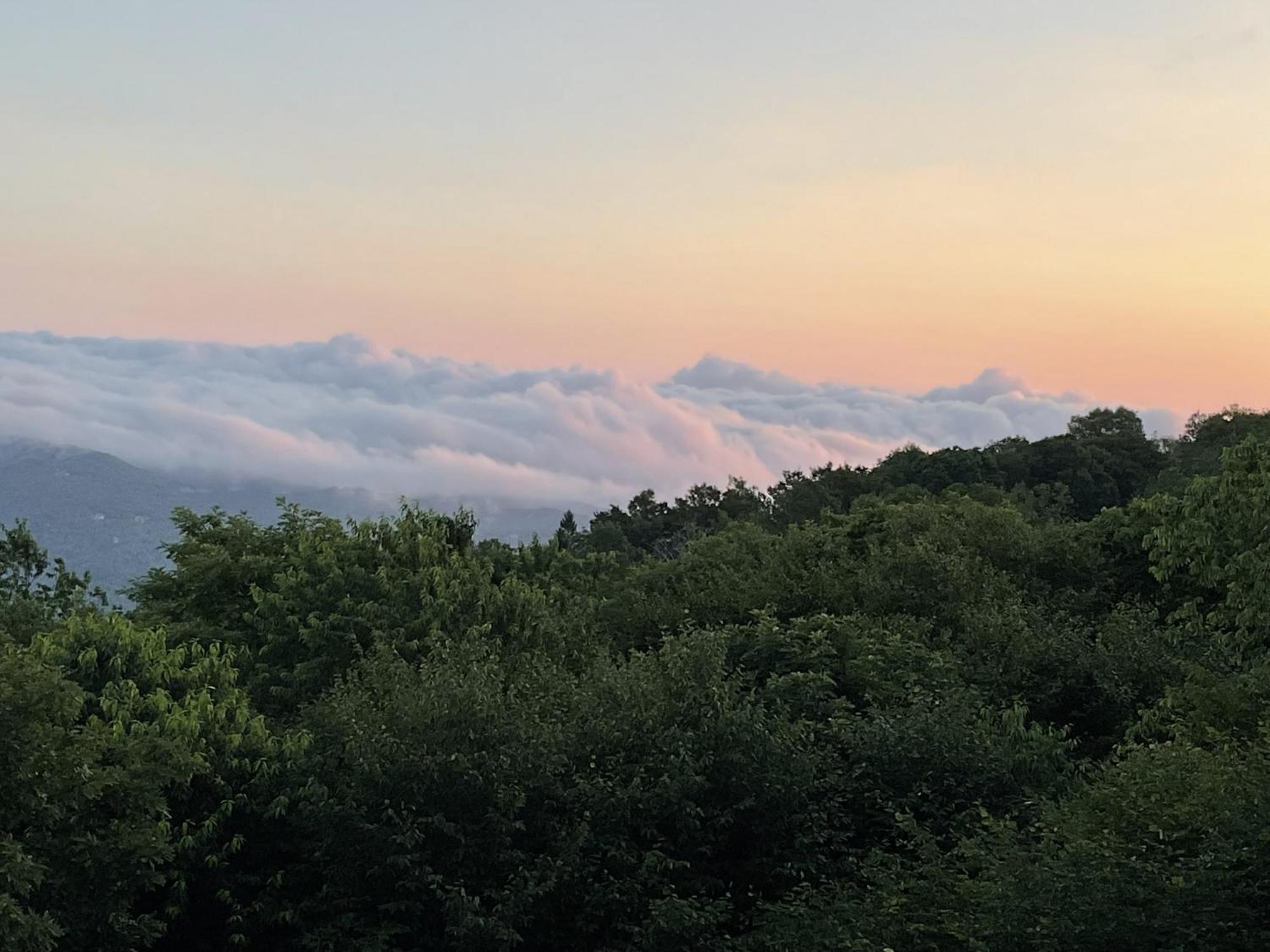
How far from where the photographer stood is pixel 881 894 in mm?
15562

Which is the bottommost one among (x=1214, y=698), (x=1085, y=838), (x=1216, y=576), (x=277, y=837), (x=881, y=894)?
(x=277, y=837)

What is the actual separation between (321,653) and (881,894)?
53.6ft

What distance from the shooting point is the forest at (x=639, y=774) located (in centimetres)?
1403

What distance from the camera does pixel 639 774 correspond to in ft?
61.0

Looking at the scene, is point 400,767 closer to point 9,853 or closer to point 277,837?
point 277,837

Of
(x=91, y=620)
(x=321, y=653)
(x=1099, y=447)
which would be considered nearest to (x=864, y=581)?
(x=321, y=653)

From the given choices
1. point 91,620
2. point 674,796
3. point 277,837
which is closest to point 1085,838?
point 674,796

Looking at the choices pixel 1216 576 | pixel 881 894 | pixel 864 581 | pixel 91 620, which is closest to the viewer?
pixel 881 894

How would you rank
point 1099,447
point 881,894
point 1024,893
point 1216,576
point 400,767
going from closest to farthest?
point 1024,893 < point 881,894 < point 400,767 < point 1216,576 < point 1099,447

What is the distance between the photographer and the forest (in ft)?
46.0

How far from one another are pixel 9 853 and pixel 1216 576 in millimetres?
21283

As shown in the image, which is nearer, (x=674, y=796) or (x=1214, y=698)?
(x=674, y=796)

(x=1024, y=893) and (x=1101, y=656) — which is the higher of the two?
(x=1101, y=656)

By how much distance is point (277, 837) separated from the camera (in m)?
19.1
